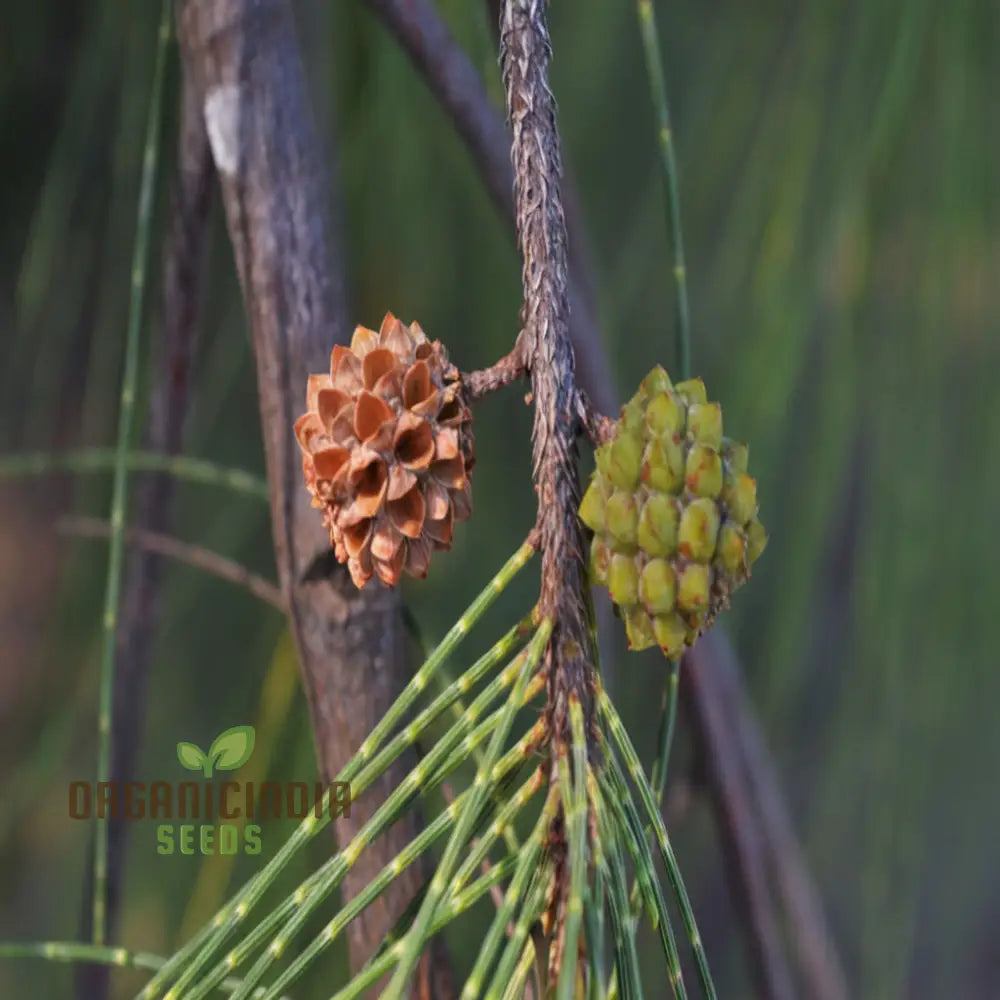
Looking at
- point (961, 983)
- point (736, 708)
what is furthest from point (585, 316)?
point (961, 983)

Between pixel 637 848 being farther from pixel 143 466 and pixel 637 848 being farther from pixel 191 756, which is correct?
pixel 143 466

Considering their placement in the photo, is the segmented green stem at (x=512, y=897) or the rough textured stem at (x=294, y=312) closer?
the segmented green stem at (x=512, y=897)

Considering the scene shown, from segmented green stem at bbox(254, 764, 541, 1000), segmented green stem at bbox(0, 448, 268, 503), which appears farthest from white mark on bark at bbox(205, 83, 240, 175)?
segmented green stem at bbox(254, 764, 541, 1000)

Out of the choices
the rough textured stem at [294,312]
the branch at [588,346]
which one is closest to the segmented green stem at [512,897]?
the rough textured stem at [294,312]

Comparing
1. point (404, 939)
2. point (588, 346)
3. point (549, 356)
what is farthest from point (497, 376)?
point (588, 346)

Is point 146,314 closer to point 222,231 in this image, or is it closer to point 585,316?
point 222,231

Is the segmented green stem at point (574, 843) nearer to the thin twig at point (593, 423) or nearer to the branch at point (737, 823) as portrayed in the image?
the thin twig at point (593, 423)
